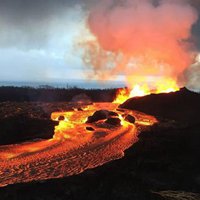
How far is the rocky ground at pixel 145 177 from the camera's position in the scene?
84.2ft

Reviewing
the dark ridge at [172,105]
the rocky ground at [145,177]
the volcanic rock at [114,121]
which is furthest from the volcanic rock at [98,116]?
the dark ridge at [172,105]

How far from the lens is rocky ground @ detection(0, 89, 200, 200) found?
25672 millimetres

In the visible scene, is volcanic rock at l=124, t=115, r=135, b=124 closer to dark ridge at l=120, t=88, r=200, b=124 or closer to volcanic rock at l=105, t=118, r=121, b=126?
volcanic rock at l=105, t=118, r=121, b=126

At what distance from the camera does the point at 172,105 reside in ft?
226

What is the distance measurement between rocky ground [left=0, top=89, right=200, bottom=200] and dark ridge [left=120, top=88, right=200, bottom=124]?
1361 centimetres

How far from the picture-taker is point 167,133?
48.9 meters

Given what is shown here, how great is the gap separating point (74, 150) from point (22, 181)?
11345mm

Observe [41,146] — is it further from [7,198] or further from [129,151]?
[7,198]

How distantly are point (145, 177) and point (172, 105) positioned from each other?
39.2 metres

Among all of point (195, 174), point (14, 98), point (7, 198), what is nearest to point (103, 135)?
point (195, 174)

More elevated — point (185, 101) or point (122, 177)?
point (185, 101)

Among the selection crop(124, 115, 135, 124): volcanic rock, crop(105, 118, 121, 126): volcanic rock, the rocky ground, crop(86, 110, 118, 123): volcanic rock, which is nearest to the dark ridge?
crop(124, 115, 135, 124): volcanic rock

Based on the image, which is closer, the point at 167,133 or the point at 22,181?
the point at 22,181

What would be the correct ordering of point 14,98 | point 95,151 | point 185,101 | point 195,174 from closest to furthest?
point 195,174
point 95,151
point 185,101
point 14,98
